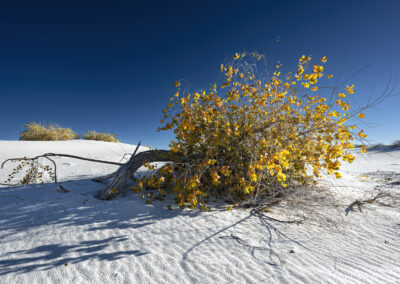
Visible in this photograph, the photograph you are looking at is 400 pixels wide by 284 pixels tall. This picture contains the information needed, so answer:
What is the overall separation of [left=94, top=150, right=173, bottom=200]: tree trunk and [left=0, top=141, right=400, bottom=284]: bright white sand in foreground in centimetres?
18

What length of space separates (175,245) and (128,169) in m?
1.75

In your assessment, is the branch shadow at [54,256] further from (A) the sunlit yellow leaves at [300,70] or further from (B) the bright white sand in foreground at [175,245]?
(A) the sunlit yellow leaves at [300,70]

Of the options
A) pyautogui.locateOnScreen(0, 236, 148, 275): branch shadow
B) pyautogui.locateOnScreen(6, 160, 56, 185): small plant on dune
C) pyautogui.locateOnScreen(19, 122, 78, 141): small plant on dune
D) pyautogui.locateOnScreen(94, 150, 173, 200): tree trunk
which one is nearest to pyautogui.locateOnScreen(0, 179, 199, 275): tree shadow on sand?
pyautogui.locateOnScreen(0, 236, 148, 275): branch shadow

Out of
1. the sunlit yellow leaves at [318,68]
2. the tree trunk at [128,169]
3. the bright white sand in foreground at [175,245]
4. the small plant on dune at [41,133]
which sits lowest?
the bright white sand in foreground at [175,245]

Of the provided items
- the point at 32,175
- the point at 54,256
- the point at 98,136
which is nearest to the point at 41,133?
the point at 98,136

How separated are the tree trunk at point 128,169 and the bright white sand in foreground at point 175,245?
18 centimetres

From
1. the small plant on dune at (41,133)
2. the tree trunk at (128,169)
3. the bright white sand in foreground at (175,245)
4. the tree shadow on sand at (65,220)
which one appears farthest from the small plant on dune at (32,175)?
the small plant on dune at (41,133)

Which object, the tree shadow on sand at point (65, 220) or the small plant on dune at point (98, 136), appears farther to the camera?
the small plant on dune at point (98, 136)

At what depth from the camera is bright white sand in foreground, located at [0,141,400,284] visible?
1.67m

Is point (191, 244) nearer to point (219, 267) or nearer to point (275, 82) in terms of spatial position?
Answer: point (219, 267)

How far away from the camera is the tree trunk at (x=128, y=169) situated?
3.10 metres

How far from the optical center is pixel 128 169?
3377 mm

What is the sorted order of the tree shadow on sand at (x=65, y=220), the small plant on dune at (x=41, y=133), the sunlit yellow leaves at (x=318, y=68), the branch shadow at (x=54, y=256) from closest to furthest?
the branch shadow at (x=54, y=256)
the tree shadow on sand at (x=65, y=220)
the sunlit yellow leaves at (x=318, y=68)
the small plant on dune at (x=41, y=133)

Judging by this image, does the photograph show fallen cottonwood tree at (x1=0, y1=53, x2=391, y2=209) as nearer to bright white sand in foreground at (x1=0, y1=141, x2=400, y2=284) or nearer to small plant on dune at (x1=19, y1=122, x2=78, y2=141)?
bright white sand in foreground at (x1=0, y1=141, x2=400, y2=284)
